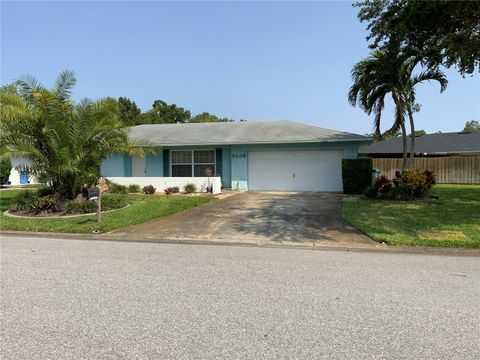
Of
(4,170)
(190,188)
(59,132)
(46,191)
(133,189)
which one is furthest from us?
(4,170)

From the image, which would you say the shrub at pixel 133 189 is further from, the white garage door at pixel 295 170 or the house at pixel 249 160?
the white garage door at pixel 295 170

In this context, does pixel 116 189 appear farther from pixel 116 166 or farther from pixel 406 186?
pixel 406 186

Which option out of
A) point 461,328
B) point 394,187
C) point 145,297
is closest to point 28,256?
point 145,297

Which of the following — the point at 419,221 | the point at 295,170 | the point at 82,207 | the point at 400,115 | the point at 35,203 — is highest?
the point at 400,115

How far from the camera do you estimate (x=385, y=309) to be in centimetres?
454

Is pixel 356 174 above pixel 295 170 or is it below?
below

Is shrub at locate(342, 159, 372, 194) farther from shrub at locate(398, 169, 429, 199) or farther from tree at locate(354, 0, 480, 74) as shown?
tree at locate(354, 0, 480, 74)

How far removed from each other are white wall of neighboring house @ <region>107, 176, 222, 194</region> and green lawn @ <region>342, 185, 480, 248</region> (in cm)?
661

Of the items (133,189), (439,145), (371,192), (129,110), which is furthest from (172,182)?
(129,110)

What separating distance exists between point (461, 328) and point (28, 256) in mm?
6981

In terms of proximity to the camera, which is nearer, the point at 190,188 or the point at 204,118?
the point at 190,188

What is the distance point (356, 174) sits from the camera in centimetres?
1766

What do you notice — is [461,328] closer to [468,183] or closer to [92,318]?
[92,318]

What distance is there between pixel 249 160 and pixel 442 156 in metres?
17.2
